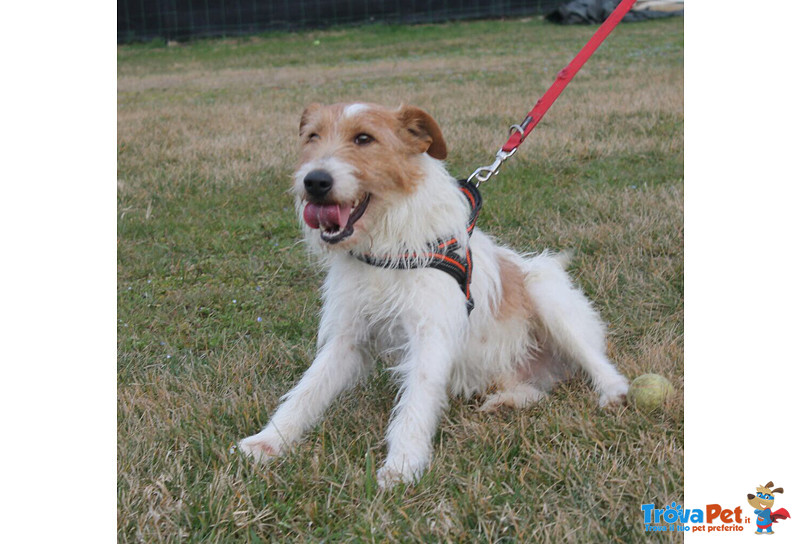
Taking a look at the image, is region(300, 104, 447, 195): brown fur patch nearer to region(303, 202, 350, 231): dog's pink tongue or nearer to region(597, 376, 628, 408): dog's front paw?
region(303, 202, 350, 231): dog's pink tongue

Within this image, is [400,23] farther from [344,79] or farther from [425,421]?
[425,421]

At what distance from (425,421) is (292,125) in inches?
286

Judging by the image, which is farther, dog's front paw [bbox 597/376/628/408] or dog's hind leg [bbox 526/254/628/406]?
→ dog's hind leg [bbox 526/254/628/406]

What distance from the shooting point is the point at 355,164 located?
9.30 ft

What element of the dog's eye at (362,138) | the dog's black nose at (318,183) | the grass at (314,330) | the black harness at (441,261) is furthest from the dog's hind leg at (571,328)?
the dog's black nose at (318,183)

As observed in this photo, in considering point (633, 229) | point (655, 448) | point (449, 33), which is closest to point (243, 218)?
point (633, 229)

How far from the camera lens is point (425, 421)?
2828 mm

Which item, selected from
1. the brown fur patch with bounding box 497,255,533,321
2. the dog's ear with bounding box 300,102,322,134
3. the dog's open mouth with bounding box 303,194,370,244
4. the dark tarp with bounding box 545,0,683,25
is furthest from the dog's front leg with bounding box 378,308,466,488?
the dark tarp with bounding box 545,0,683,25

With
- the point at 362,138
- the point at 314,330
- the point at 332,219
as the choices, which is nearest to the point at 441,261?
the point at 332,219

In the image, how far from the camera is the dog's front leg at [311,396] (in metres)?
2.86

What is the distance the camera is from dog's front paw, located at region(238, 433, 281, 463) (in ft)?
9.04

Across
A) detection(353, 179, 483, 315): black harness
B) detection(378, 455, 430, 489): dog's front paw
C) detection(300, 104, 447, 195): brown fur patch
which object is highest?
detection(300, 104, 447, 195): brown fur patch
